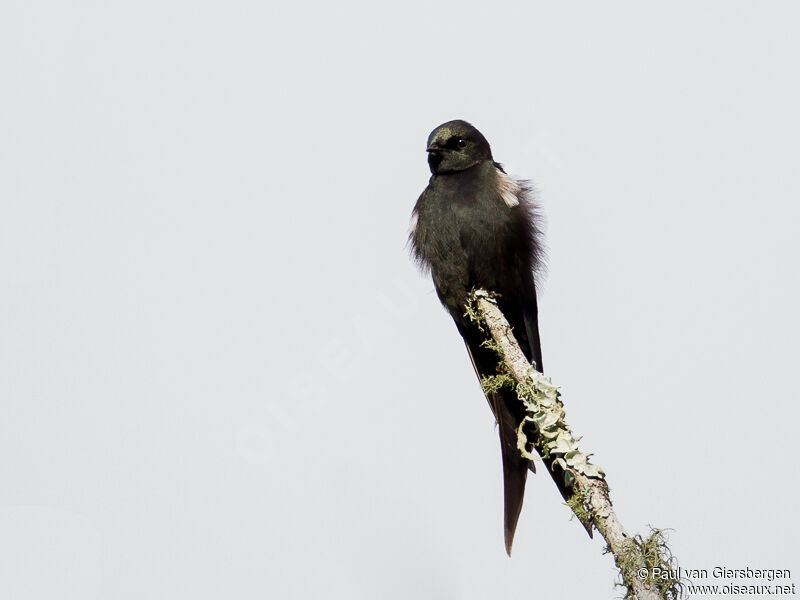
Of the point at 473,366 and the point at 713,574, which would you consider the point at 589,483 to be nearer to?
the point at 713,574

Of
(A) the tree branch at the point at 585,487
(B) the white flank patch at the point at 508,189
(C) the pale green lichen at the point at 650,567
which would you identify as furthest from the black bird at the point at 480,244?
(C) the pale green lichen at the point at 650,567

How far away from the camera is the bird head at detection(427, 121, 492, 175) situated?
6941mm

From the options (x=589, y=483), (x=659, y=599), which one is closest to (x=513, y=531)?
(x=589, y=483)

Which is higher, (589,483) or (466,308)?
(466,308)

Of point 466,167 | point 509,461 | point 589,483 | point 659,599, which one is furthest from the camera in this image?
point 466,167

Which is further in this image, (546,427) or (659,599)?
(546,427)

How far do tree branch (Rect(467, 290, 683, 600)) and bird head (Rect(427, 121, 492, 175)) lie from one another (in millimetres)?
1717

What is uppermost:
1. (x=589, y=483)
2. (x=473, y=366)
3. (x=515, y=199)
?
(x=515, y=199)

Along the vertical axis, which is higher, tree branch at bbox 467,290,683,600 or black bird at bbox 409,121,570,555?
black bird at bbox 409,121,570,555

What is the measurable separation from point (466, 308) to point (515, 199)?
0.81 metres

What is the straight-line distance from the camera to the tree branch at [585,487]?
367 centimetres

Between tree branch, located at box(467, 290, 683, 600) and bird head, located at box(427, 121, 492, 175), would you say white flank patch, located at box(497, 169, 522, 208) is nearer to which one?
bird head, located at box(427, 121, 492, 175)

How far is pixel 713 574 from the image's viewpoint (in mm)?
4141

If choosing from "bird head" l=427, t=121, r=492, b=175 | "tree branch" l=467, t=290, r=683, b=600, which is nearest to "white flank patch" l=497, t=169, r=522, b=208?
"bird head" l=427, t=121, r=492, b=175
